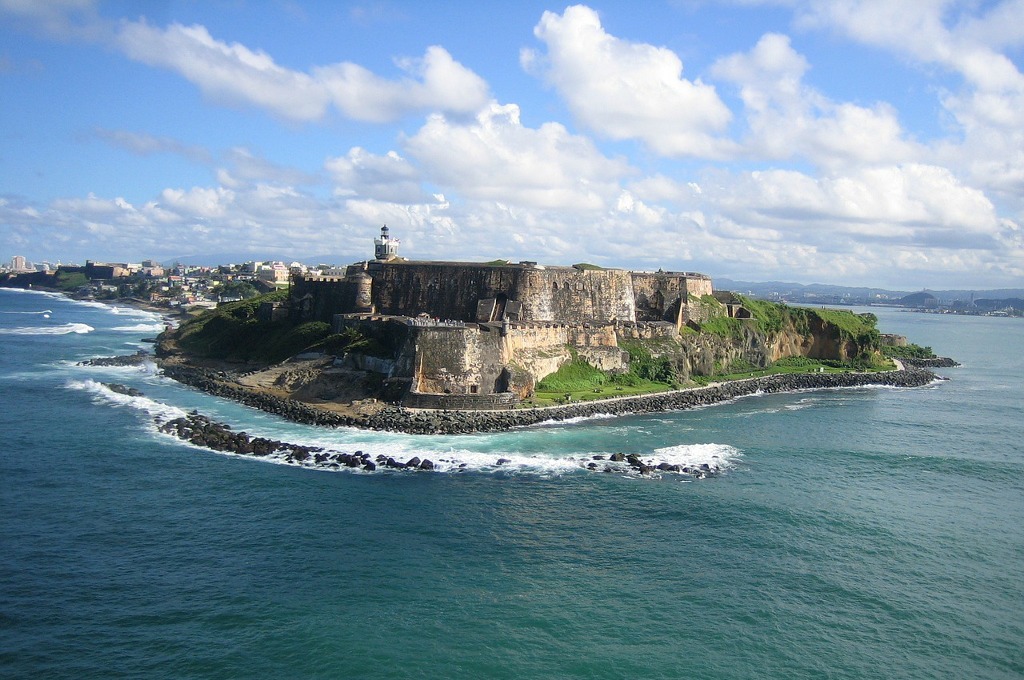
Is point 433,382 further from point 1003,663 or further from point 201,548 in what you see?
point 1003,663

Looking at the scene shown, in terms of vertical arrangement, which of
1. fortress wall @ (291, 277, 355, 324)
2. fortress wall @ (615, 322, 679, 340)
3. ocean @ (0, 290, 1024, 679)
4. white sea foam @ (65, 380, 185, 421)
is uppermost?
fortress wall @ (291, 277, 355, 324)

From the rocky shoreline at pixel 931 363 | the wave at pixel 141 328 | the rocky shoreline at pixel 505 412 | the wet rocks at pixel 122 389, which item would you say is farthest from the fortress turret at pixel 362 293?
the rocky shoreline at pixel 931 363

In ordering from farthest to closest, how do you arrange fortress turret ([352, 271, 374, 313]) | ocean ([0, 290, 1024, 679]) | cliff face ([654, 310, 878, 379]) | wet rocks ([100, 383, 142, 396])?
cliff face ([654, 310, 878, 379])
fortress turret ([352, 271, 374, 313])
wet rocks ([100, 383, 142, 396])
ocean ([0, 290, 1024, 679])

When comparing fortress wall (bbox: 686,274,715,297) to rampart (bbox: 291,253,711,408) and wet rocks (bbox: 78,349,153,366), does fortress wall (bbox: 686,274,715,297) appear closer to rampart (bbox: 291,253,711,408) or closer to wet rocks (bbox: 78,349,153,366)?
rampart (bbox: 291,253,711,408)

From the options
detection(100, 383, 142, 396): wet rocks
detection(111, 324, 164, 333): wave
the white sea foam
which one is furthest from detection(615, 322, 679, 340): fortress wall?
detection(111, 324, 164, 333): wave

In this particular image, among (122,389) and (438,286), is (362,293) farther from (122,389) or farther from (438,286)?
(122,389)

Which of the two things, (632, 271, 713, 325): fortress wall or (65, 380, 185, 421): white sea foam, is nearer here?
(65, 380, 185, 421): white sea foam

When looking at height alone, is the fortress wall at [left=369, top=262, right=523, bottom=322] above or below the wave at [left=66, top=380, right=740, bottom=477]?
above
